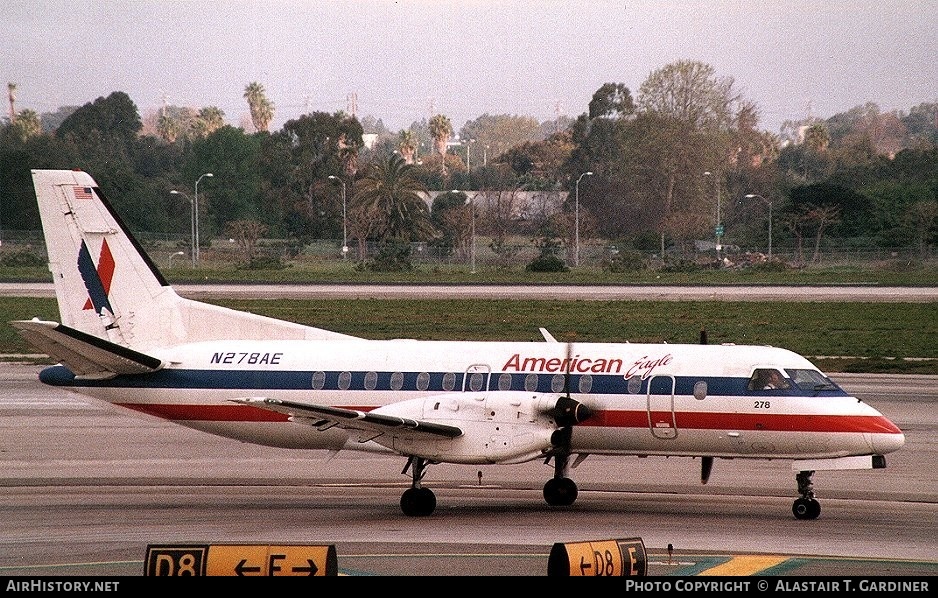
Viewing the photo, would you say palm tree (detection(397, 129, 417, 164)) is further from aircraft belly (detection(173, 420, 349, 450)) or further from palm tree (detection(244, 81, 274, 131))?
aircraft belly (detection(173, 420, 349, 450))

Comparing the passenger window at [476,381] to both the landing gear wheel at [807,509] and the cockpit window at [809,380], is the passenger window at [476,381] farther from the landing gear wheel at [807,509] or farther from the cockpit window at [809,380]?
the landing gear wheel at [807,509]

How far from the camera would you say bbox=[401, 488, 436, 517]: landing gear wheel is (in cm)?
1891

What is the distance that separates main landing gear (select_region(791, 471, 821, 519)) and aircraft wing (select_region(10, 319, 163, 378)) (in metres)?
11.3

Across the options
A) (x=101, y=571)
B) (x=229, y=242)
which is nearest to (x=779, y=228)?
(x=229, y=242)

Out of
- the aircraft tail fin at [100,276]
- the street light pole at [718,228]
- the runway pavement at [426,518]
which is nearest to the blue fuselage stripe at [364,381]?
the runway pavement at [426,518]

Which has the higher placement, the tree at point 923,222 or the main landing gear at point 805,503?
the tree at point 923,222

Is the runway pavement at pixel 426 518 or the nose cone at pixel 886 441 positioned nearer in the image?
the runway pavement at pixel 426 518

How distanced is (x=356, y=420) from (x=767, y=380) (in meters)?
6.77

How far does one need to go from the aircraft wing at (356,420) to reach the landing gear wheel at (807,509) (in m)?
5.47

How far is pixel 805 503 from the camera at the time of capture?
1862 cm

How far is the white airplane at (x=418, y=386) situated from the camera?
738 inches

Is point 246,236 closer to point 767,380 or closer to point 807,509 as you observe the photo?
point 767,380

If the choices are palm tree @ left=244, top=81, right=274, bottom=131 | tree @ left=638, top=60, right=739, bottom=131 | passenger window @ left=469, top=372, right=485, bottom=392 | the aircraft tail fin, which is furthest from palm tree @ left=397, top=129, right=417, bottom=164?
passenger window @ left=469, top=372, right=485, bottom=392

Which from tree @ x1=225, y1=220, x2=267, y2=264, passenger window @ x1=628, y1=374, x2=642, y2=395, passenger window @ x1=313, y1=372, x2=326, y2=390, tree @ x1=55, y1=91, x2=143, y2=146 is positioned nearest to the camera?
passenger window @ x1=628, y1=374, x2=642, y2=395
